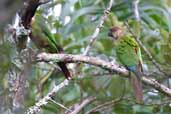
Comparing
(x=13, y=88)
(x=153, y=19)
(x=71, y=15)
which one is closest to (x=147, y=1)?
(x=153, y=19)

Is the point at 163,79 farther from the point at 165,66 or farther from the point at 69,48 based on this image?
the point at 69,48

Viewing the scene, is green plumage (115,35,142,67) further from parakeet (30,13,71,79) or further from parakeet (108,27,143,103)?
parakeet (30,13,71,79)

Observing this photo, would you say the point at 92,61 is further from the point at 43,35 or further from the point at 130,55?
the point at 43,35

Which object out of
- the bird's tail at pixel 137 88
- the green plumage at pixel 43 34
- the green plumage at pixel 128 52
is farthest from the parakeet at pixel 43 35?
the bird's tail at pixel 137 88

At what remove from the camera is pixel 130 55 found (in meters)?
2.50

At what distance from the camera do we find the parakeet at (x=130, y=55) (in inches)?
90.1

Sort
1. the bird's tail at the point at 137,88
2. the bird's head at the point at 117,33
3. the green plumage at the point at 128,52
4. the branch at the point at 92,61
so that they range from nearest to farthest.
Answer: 1. the branch at the point at 92,61
2. the bird's tail at the point at 137,88
3. the green plumage at the point at 128,52
4. the bird's head at the point at 117,33

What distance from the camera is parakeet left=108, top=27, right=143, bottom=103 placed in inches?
90.1

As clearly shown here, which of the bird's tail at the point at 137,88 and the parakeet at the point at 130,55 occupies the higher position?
the parakeet at the point at 130,55

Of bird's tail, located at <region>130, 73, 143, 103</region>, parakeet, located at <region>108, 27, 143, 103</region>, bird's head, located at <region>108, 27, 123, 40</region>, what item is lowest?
bird's tail, located at <region>130, 73, 143, 103</region>

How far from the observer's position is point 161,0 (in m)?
3.44

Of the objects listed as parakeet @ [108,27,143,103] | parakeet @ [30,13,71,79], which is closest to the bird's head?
parakeet @ [108,27,143,103]

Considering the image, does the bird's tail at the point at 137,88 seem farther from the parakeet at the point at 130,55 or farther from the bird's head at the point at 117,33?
the bird's head at the point at 117,33

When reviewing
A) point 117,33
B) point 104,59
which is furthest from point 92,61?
point 104,59
